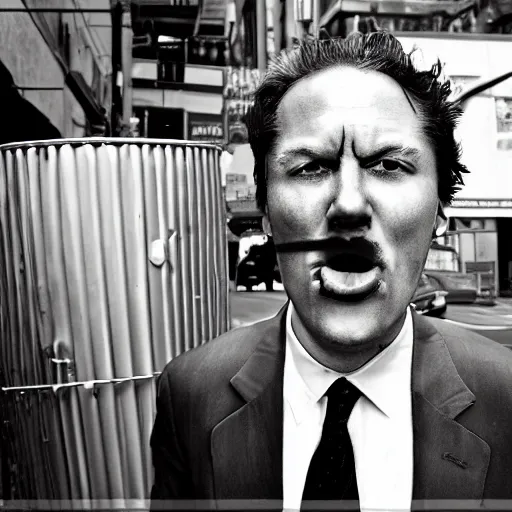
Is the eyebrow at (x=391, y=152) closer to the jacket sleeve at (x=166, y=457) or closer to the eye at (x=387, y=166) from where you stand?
the eye at (x=387, y=166)

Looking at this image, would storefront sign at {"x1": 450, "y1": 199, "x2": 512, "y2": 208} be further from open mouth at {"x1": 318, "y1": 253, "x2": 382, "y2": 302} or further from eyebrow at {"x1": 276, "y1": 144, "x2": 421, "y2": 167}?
open mouth at {"x1": 318, "y1": 253, "x2": 382, "y2": 302}

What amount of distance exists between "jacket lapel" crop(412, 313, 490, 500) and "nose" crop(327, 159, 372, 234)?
1.31 ft

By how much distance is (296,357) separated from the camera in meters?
1.75

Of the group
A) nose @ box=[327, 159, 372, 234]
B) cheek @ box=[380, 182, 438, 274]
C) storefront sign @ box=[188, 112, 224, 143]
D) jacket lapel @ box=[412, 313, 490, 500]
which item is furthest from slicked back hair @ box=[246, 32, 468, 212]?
jacket lapel @ box=[412, 313, 490, 500]

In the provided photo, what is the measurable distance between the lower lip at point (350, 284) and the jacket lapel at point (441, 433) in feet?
0.96

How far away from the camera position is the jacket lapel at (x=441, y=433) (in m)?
1.63

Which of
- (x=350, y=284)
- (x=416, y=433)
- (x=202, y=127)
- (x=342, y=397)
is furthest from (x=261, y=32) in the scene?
(x=416, y=433)

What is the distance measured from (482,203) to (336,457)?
94cm

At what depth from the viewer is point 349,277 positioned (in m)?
1.58

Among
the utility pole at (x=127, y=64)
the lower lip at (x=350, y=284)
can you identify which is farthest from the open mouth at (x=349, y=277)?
the utility pole at (x=127, y=64)

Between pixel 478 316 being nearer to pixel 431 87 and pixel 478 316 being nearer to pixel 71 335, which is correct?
pixel 431 87

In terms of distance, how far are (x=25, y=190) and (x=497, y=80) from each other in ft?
4.88

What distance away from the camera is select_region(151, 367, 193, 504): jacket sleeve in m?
1.83

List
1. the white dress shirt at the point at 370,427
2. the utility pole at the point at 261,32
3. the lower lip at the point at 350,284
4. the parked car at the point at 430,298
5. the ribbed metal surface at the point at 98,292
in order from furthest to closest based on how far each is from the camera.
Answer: the utility pole at the point at 261,32
the parked car at the point at 430,298
the ribbed metal surface at the point at 98,292
the white dress shirt at the point at 370,427
the lower lip at the point at 350,284
